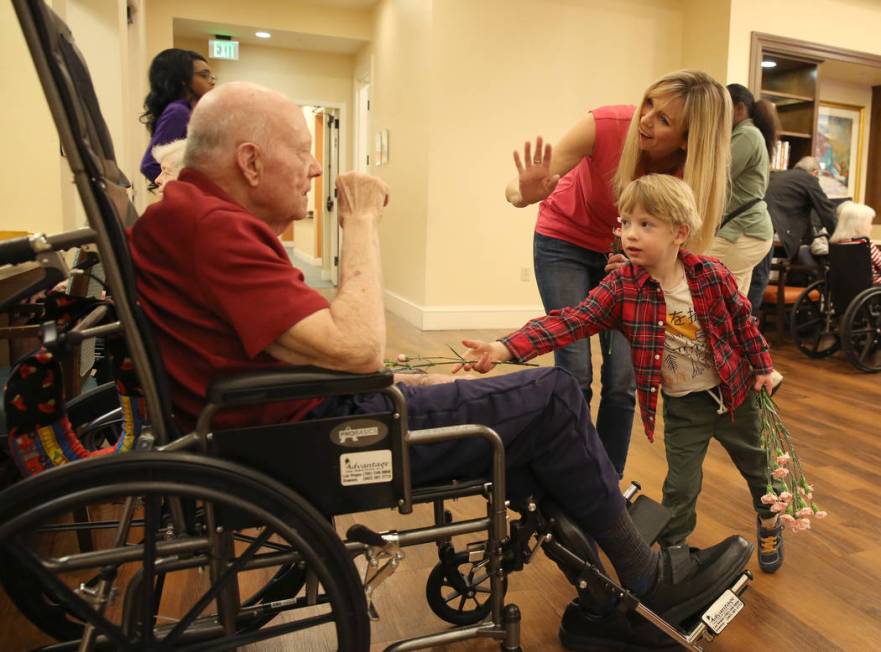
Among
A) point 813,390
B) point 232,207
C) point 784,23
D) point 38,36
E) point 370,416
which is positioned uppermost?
point 784,23

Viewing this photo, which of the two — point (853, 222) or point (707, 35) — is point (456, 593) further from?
point (707, 35)

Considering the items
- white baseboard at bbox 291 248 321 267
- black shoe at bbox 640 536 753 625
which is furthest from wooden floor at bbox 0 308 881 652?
white baseboard at bbox 291 248 321 267

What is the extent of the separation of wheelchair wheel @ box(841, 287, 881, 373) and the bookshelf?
6.24 feet

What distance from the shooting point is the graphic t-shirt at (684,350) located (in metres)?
1.59

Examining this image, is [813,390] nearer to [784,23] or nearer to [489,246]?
[489,246]

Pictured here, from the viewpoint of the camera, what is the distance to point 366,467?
104 cm

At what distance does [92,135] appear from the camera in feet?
3.32

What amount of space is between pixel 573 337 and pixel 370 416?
0.66m

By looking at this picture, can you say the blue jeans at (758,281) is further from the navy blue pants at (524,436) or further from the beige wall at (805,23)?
the beige wall at (805,23)

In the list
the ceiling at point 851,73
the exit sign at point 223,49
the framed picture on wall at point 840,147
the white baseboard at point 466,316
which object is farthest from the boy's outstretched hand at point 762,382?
the exit sign at point 223,49

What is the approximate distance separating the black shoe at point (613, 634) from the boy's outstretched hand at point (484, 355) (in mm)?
507

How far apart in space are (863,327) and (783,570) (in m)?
3.09

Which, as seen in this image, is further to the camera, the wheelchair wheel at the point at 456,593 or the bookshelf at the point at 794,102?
the bookshelf at the point at 794,102

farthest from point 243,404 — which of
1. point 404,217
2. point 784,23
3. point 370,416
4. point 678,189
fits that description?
point 784,23
